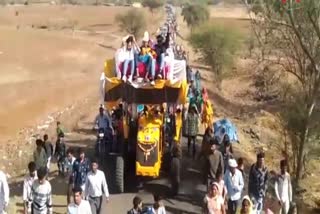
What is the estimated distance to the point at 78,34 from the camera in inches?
2830

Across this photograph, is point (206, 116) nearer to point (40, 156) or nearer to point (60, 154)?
point (60, 154)

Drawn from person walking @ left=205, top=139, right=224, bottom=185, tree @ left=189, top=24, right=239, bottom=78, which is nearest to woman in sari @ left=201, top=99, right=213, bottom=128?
person walking @ left=205, top=139, right=224, bottom=185

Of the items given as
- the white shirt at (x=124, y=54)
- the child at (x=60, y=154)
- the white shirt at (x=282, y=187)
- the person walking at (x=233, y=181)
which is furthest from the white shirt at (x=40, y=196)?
the child at (x=60, y=154)

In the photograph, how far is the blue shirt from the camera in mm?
11688

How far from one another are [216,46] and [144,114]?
99.1ft

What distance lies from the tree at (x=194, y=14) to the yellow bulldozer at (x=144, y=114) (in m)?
54.1

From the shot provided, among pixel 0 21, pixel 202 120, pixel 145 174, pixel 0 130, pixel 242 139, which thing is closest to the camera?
pixel 145 174

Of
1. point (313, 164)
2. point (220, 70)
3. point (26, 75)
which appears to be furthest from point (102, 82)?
point (26, 75)

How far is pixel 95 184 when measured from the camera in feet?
36.4

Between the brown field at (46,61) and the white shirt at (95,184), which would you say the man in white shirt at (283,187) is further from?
the brown field at (46,61)

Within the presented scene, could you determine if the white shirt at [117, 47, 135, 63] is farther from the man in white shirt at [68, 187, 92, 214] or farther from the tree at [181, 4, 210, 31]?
the tree at [181, 4, 210, 31]

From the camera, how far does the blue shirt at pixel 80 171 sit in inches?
460

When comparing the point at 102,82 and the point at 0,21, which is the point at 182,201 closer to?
the point at 102,82

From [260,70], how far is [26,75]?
52.5 feet
